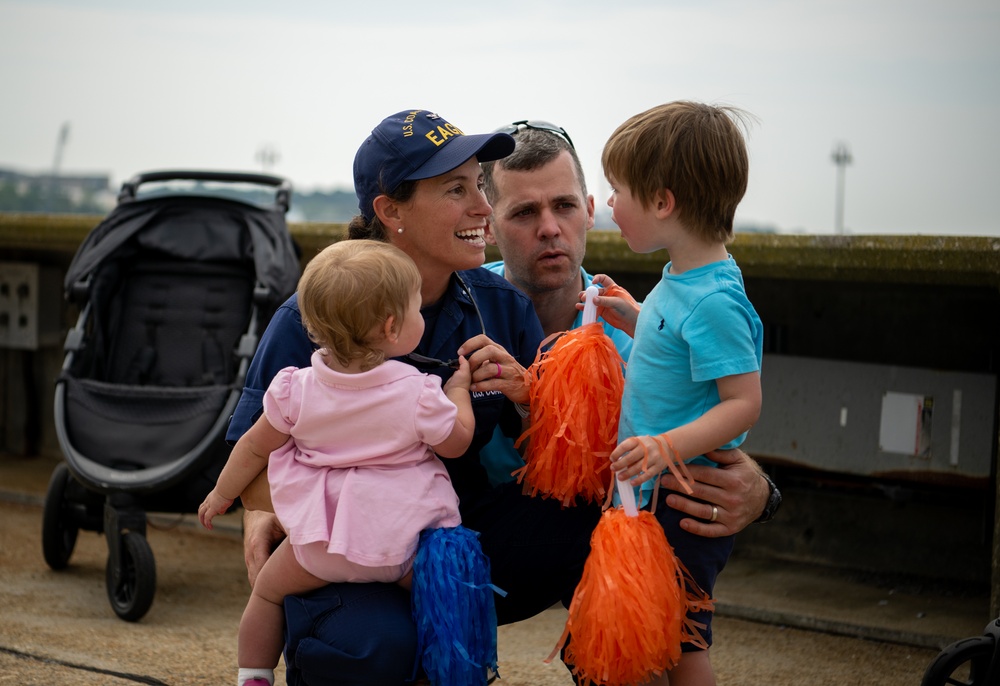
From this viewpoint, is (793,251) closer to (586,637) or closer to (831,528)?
(831,528)

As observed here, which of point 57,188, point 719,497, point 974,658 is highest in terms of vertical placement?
point 57,188

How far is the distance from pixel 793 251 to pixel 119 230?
2803mm

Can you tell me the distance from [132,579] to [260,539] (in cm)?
199

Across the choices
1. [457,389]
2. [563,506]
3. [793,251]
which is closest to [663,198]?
[457,389]

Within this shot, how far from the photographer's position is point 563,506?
2.44m

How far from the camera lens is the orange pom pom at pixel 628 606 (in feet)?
6.93

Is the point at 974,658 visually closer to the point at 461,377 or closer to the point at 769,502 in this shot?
the point at 769,502

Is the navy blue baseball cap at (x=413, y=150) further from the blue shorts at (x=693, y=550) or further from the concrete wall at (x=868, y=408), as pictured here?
the concrete wall at (x=868, y=408)

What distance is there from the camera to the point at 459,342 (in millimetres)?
Answer: 2572

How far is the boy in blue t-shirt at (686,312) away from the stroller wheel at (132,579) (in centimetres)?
246

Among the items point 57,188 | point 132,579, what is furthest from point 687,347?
point 57,188

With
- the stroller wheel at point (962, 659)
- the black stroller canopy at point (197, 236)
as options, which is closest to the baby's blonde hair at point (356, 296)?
the stroller wheel at point (962, 659)

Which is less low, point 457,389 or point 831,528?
point 457,389

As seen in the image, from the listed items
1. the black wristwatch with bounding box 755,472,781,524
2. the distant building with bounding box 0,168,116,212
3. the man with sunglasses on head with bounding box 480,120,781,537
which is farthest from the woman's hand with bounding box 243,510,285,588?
the distant building with bounding box 0,168,116,212
